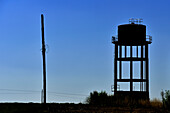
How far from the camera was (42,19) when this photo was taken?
31578 millimetres

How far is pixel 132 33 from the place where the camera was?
154 ft

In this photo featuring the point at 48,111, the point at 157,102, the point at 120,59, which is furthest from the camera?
the point at 120,59

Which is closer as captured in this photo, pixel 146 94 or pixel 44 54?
pixel 44 54

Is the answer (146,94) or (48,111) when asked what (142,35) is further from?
(48,111)

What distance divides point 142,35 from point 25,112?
24633 mm

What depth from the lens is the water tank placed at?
153 ft

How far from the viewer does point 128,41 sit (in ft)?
153

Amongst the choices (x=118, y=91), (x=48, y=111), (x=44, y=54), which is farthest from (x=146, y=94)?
(x=48, y=111)

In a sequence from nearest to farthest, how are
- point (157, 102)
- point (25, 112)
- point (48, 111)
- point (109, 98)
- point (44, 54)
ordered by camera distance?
point (25, 112) < point (48, 111) < point (44, 54) < point (157, 102) < point (109, 98)

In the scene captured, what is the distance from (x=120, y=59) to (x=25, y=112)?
22272mm

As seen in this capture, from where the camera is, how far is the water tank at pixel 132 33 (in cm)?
4659

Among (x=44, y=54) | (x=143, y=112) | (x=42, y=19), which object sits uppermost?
(x=42, y=19)

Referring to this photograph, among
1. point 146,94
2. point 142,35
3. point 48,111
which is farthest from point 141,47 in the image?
point 48,111

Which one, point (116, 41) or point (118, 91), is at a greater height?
point (116, 41)
